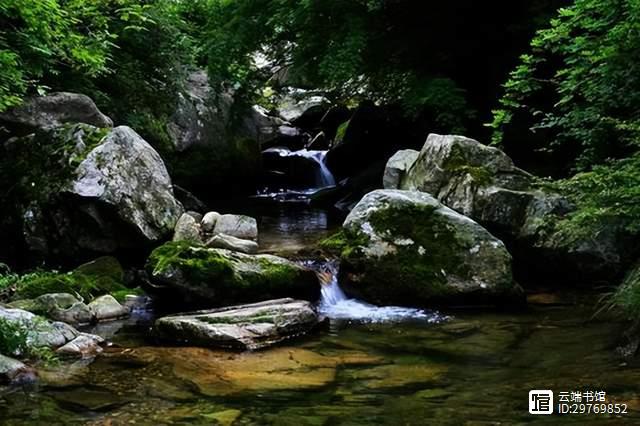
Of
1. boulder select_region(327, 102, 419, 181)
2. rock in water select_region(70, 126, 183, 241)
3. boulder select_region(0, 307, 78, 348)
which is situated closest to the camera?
boulder select_region(0, 307, 78, 348)

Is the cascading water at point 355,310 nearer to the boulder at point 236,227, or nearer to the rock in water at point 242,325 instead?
the rock in water at point 242,325

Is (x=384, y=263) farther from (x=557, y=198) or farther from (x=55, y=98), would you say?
(x=55, y=98)

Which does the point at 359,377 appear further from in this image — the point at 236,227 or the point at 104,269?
the point at 236,227

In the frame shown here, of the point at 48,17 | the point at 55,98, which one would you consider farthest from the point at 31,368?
the point at 55,98

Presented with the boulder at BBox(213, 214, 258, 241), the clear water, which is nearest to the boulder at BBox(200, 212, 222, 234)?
the boulder at BBox(213, 214, 258, 241)

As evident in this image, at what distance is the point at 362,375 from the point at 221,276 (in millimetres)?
2754

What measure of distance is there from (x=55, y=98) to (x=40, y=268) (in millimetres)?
3146

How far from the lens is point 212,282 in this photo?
7750 mm

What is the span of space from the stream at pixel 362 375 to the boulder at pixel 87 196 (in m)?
2.14

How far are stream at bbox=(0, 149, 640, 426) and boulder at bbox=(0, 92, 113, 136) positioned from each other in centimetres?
458

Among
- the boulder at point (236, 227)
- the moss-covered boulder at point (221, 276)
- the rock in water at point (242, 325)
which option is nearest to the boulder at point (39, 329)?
the rock in water at point (242, 325)

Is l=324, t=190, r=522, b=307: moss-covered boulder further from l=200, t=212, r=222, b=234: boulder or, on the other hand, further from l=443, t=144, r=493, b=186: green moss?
l=200, t=212, r=222, b=234: boulder

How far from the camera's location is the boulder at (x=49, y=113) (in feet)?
34.4

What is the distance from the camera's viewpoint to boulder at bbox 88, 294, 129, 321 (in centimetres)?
768
